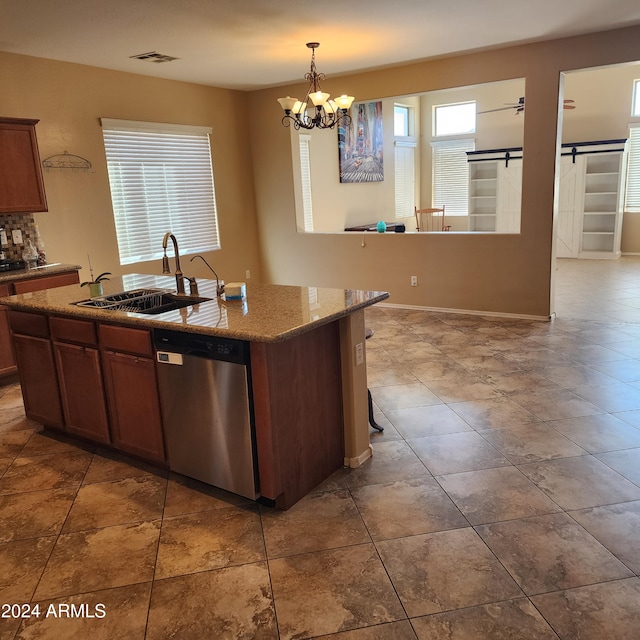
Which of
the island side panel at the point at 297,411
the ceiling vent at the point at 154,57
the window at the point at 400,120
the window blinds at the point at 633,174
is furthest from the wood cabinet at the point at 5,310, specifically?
the window blinds at the point at 633,174

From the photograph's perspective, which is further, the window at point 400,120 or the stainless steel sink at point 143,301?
the window at point 400,120

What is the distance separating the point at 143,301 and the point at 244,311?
0.88 metres

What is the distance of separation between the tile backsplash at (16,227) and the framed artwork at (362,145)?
4861 mm

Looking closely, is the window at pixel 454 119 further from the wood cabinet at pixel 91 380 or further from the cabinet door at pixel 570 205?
the wood cabinet at pixel 91 380

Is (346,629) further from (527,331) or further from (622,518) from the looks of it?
(527,331)

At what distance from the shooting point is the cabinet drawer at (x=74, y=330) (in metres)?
2.95

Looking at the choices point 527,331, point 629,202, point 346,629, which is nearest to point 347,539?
point 346,629

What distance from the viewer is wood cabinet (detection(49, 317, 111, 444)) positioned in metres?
2.99

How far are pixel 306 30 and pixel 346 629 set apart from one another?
422 cm

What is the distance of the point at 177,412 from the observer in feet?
8.71

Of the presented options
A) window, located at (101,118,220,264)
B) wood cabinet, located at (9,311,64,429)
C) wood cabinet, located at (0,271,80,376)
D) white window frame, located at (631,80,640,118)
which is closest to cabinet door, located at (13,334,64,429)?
wood cabinet, located at (9,311,64,429)

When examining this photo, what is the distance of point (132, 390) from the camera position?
9.37 feet

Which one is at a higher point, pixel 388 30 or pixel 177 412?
pixel 388 30

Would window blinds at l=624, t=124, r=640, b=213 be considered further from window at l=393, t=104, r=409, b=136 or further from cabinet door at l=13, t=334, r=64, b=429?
cabinet door at l=13, t=334, r=64, b=429
